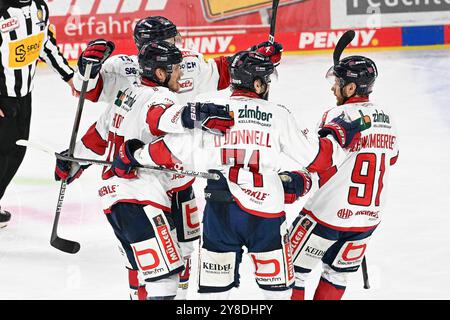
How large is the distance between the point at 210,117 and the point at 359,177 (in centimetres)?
83

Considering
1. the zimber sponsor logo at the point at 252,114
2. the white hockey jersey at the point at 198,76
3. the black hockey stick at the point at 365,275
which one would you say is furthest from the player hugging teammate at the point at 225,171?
the black hockey stick at the point at 365,275

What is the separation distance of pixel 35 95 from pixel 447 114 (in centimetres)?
334

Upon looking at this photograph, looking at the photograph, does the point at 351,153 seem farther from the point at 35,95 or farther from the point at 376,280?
the point at 35,95

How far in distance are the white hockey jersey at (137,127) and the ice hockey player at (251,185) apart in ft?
0.32

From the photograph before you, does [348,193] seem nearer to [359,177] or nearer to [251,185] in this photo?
[359,177]

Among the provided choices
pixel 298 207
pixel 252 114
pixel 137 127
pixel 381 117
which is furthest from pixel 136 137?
pixel 298 207

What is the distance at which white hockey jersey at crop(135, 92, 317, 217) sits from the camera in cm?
418

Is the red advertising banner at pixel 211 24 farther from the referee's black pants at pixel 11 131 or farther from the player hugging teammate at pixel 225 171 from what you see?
the player hugging teammate at pixel 225 171

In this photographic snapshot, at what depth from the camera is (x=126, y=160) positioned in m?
4.44

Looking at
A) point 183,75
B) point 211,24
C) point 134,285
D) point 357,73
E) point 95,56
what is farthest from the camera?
point 211,24

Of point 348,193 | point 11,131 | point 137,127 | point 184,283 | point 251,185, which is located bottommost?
point 184,283

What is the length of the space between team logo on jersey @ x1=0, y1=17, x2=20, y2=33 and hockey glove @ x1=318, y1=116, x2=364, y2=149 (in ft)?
7.57

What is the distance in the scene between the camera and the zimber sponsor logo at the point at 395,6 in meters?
9.86

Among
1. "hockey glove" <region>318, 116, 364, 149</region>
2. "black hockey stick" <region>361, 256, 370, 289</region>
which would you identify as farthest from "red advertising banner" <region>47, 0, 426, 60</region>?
"hockey glove" <region>318, 116, 364, 149</region>
